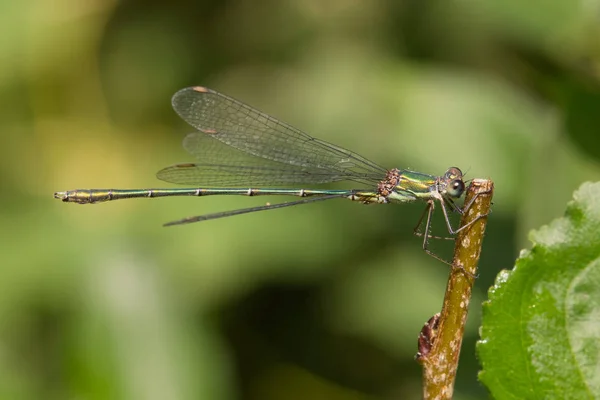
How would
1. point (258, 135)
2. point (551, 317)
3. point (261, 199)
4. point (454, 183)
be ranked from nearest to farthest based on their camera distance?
point (551, 317) < point (454, 183) < point (258, 135) < point (261, 199)

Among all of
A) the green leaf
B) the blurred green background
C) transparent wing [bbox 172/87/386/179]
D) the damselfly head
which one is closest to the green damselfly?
transparent wing [bbox 172/87/386/179]

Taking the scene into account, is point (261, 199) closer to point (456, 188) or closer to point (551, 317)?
point (456, 188)

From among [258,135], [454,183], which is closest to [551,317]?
[454,183]

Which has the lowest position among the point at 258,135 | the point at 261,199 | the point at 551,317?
the point at 551,317

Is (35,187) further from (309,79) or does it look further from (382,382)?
(382,382)

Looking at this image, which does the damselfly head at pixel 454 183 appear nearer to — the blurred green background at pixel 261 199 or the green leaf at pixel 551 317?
the blurred green background at pixel 261 199

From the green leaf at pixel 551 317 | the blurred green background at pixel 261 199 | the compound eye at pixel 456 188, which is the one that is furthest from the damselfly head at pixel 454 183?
the green leaf at pixel 551 317

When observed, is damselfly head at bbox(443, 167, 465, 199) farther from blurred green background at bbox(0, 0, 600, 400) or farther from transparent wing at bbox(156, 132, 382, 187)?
transparent wing at bbox(156, 132, 382, 187)
